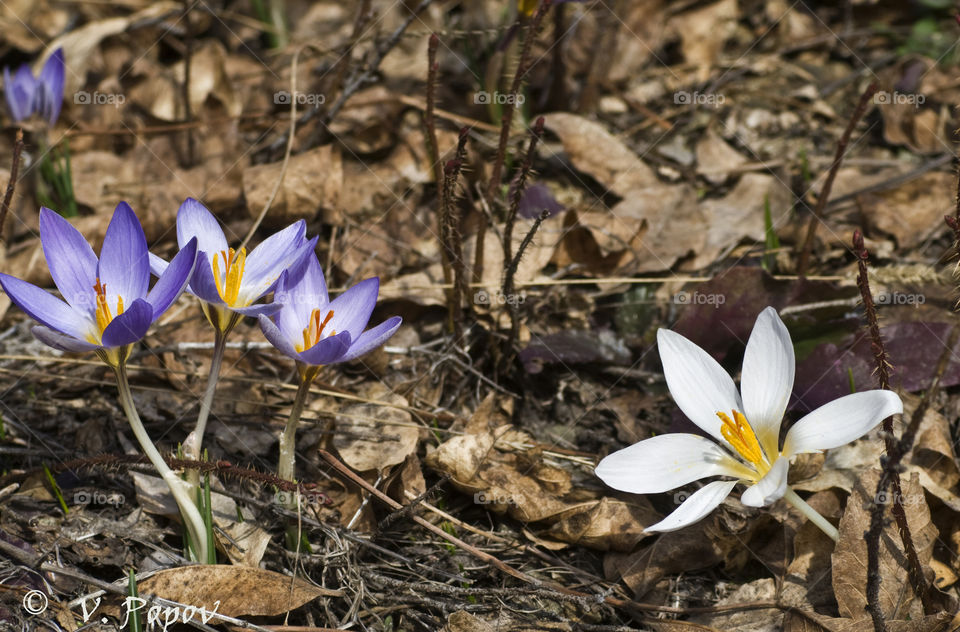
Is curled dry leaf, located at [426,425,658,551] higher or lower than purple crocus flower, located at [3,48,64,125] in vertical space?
lower

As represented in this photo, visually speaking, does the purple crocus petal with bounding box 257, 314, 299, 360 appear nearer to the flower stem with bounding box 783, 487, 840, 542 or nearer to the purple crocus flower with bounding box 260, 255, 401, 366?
the purple crocus flower with bounding box 260, 255, 401, 366

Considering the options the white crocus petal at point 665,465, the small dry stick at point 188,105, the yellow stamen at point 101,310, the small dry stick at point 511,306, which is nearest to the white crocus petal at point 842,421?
the white crocus petal at point 665,465

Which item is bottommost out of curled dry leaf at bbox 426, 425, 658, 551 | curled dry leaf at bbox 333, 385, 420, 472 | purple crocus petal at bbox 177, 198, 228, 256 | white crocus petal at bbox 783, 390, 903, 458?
curled dry leaf at bbox 426, 425, 658, 551

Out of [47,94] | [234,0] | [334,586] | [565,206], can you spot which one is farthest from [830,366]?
[234,0]

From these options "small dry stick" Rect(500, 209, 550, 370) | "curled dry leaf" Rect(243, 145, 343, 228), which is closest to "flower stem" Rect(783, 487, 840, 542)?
"small dry stick" Rect(500, 209, 550, 370)

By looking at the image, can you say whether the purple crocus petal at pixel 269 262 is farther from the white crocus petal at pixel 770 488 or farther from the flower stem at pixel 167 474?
the white crocus petal at pixel 770 488

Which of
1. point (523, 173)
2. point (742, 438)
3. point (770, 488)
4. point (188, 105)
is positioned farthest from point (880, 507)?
point (188, 105)

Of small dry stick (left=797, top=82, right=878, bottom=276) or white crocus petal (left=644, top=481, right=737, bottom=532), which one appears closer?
white crocus petal (left=644, top=481, right=737, bottom=532)
